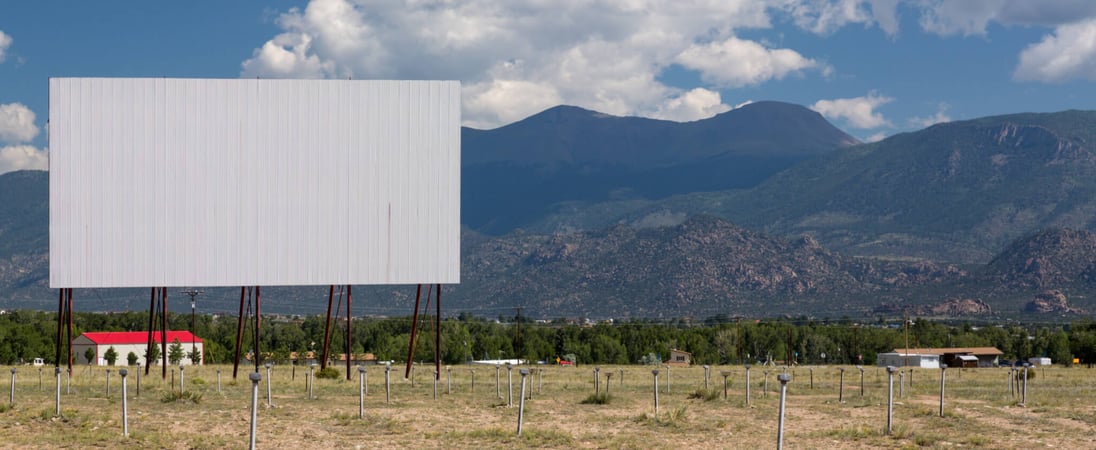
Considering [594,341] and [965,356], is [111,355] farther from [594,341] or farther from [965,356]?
[965,356]

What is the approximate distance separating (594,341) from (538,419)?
99.0m

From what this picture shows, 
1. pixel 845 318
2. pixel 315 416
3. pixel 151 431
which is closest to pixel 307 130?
pixel 315 416

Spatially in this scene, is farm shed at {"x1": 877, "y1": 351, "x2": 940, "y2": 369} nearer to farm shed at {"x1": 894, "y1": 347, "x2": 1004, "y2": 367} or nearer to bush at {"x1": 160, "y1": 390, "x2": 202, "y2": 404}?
farm shed at {"x1": 894, "y1": 347, "x2": 1004, "y2": 367}

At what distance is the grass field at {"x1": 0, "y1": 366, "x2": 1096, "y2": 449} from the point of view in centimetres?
2459

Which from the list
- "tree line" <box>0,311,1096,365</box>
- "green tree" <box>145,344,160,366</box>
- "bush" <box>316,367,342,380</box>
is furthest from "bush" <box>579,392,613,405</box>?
"tree line" <box>0,311,1096,365</box>

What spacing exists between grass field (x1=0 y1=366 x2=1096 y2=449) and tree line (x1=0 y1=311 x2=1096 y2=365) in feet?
220

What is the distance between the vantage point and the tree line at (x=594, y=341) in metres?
116

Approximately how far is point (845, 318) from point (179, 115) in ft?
546

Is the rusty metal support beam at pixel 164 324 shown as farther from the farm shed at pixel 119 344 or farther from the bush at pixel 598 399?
the farm shed at pixel 119 344

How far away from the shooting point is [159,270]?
45.3 meters

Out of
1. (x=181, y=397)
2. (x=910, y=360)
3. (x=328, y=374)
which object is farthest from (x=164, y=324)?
(x=910, y=360)

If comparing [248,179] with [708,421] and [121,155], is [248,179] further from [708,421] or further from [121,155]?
[708,421]

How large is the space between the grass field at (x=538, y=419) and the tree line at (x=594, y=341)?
66979 mm

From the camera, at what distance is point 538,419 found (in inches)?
1173
